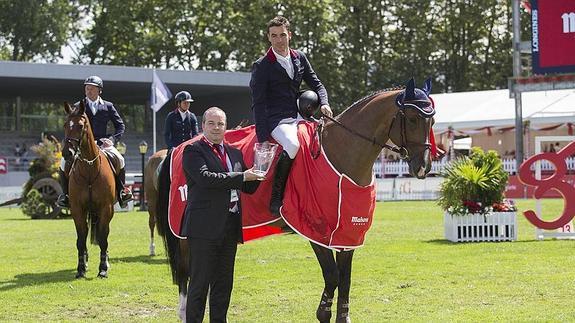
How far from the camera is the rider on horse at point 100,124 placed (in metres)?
11.8

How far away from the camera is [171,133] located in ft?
41.7

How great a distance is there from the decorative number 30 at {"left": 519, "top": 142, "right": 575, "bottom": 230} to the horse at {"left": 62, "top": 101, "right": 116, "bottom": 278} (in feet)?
24.5

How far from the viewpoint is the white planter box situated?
49.8 ft

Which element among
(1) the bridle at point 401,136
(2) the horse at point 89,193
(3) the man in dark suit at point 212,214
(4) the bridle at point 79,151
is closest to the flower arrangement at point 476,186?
(2) the horse at point 89,193

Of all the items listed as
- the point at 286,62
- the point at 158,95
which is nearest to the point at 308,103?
the point at 286,62

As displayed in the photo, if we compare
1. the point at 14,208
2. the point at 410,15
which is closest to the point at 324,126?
the point at 14,208

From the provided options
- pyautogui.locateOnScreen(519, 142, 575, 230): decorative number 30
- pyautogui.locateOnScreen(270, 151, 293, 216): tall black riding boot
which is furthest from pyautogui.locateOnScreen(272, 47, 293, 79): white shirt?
pyautogui.locateOnScreen(519, 142, 575, 230): decorative number 30

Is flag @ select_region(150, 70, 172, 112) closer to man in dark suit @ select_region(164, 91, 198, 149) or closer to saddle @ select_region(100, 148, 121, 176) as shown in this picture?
man in dark suit @ select_region(164, 91, 198, 149)

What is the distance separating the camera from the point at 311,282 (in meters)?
10.4

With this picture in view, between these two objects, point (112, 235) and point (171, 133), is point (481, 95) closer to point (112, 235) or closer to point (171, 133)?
point (112, 235)

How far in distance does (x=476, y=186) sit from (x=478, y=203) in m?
0.34

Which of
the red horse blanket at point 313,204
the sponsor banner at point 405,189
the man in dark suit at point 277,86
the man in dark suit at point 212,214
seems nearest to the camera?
the man in dark suit at point 212,214

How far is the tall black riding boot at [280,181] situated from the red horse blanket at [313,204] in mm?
55

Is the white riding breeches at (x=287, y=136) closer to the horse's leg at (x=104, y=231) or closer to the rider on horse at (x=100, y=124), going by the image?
the horse's leg at (x=104, y=231)
